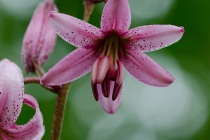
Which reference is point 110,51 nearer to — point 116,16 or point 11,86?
point 116,16

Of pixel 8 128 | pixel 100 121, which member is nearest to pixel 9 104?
pixel 8 128

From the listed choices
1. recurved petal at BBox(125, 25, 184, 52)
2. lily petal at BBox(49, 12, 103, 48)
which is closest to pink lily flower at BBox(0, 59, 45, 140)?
lily petal at BBox(49, 12, 103, 48)

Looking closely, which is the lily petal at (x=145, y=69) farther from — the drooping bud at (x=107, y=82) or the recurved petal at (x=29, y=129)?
the recurved petal at (x=29, y=129)

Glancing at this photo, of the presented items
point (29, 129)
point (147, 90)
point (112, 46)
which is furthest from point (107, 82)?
point (147, 90)

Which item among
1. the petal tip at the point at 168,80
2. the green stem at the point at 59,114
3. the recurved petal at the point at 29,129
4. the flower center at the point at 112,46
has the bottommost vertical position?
the recurved petal at the point at 29,129

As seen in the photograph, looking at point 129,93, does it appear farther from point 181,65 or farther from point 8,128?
point 8,128

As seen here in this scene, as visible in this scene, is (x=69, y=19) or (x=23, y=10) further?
(x=23, y=10)

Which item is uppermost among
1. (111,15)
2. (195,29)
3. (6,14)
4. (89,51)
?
(111,15)

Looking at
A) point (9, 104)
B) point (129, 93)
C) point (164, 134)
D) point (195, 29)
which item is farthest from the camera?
point (129, 93)

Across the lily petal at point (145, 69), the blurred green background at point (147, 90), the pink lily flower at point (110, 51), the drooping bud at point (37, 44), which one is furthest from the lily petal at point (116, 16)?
the blurred green background at point (147, 90)
